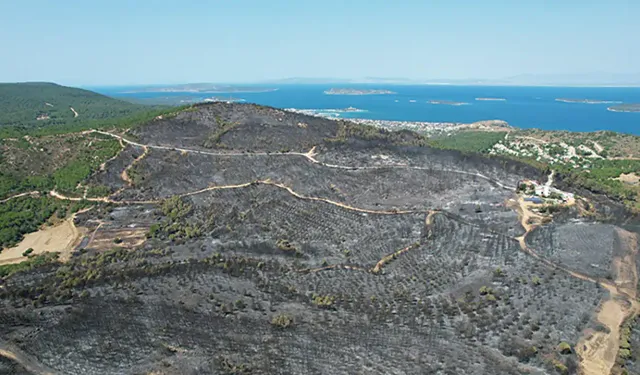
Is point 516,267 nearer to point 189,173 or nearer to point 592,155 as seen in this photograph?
point 189,173

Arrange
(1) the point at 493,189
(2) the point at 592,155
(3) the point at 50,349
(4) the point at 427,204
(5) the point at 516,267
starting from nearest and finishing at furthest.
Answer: (3) the point at 50,349 < (5) the point at 516,267 < (4) the point at 427,204 < (1) the point at 493,189 < (2) the point at 592,155

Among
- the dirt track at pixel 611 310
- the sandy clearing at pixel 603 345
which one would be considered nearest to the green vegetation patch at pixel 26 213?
the dirt track at pixel 611 310

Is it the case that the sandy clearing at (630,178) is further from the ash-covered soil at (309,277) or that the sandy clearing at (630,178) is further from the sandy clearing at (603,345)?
the sandy clearing at (603,345)

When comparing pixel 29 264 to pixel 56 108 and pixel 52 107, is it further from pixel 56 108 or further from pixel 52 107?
pixel 52 107

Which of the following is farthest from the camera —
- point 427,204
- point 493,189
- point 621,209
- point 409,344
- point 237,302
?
point 493,189

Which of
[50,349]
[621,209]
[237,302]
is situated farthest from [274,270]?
[621,209]

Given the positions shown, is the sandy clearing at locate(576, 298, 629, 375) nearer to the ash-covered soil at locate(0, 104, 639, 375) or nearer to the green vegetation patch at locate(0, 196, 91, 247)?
the ash-covered soil at locate(0, 104, 639, 375)
